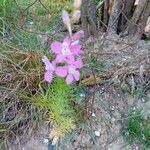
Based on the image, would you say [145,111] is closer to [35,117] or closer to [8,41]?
[35,117]

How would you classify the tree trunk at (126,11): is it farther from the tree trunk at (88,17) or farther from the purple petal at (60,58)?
the purple petal at (60,58)

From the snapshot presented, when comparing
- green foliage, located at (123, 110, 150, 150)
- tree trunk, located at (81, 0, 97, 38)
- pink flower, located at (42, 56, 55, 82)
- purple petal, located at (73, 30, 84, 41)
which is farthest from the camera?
tree trunk, located at (81, 0, 97, 38)

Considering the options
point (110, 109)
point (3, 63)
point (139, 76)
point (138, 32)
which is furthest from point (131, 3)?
point (3, 63)

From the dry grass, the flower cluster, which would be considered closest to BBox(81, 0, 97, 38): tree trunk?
the dry grass

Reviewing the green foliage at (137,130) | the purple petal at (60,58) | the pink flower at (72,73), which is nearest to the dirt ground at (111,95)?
the green foliage at (137,130)

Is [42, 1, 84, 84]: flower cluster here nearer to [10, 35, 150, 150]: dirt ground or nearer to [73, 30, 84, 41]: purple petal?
[73, 30, 84, 41]: purple petal

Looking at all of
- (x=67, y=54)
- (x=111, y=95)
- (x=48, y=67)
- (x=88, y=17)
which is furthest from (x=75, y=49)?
(x=88, y=17)

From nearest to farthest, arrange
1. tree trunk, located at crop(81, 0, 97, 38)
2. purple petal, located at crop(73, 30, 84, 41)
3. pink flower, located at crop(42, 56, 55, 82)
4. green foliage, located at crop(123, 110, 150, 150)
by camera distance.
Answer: purple petal, located at crop(73, 30, 84, 41) → pink flower, located at crop(42, 56, 55, 82) → green foliage, located at crop(123, 110, 150, 150) → tree trunk, located at crop(81, 0, 97, 38)
